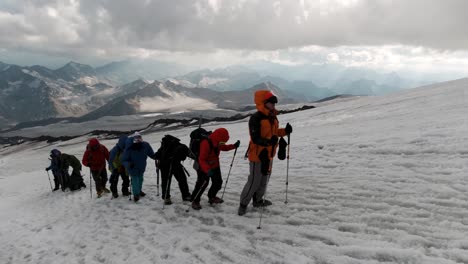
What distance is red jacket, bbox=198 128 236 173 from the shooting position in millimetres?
9109

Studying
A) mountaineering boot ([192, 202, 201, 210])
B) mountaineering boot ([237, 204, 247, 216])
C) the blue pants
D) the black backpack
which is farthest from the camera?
the blue pants

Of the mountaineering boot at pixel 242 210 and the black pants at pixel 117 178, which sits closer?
the mountaineering boot at pixel 242 210

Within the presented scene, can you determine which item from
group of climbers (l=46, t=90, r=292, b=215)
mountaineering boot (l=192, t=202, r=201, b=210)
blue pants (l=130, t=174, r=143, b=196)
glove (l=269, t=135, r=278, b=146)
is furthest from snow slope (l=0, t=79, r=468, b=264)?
glove (l=269, t=135, r=278, b=146)

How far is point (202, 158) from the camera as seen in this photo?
359 inches

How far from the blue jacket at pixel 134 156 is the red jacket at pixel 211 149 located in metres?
3.30

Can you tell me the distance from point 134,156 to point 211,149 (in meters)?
4.01

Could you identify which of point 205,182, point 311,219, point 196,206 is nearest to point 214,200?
point 196,206

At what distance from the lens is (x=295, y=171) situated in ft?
44.4

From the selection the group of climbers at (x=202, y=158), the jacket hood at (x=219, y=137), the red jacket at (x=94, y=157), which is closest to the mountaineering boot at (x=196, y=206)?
the group of climbers at (x=202, y=158)

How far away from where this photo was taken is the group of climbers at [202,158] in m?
8.10

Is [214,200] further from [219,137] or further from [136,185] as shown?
[136,185]

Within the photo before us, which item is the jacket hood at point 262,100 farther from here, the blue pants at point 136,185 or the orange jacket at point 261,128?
the blue pants at point 136,185

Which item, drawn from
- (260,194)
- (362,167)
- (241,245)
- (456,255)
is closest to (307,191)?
(260,194)

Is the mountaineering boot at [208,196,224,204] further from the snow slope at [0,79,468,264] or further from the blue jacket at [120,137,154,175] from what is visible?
the blue jacket at [120,137,154,175]
